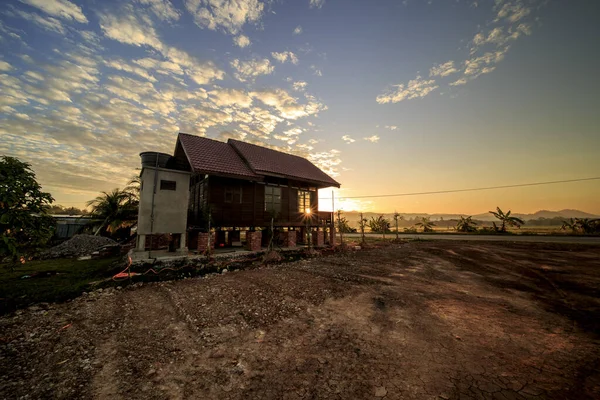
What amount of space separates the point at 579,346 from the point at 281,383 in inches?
223

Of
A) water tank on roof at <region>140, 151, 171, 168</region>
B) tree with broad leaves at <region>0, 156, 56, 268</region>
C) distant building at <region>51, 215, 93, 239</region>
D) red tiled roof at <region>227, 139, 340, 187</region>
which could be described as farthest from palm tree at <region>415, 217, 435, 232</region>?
distant building at <region>51, 215, 93, 239</region>

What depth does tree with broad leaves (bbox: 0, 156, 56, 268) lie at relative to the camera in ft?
15.3

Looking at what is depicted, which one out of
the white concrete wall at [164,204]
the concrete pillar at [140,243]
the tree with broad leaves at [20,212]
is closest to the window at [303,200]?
the white concrete wall at [164,204]

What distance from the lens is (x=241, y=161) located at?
50.3ft

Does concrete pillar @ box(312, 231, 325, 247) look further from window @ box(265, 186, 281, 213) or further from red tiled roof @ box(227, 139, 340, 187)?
red tiled roof @ box(227, 139, 340, 187)

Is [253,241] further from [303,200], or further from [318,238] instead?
[303,200]

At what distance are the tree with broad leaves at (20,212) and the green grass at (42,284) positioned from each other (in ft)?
6.42

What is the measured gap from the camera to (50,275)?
895 centimetres

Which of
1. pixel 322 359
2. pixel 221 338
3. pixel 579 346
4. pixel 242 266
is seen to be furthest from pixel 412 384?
pixel 242 266

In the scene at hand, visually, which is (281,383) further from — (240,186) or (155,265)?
(240,186)

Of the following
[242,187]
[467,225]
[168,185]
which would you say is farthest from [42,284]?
[467,225]

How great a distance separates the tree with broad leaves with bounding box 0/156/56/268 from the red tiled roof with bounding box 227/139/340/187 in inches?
397

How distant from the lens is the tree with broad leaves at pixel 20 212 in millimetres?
4648

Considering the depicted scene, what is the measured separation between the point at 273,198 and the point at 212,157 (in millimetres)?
5157
